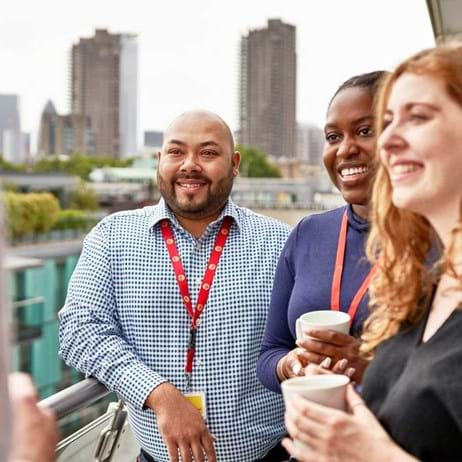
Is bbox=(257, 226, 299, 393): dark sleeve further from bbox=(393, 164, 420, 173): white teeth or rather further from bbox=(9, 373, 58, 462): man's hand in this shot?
bbox=(9, 373, 58, 462): man's hand

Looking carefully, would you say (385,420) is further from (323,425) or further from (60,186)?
(60,186)

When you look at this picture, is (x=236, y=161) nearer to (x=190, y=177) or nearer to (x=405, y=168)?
(x=190, y=177)

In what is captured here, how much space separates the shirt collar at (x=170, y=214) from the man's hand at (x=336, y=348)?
64 cm

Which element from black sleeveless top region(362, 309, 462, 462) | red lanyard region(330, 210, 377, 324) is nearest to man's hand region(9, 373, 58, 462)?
black sleeveless top region(362, 309, 462, 462)

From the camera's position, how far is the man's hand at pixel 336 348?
116 cm

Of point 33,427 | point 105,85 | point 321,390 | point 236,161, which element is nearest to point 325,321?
point 321,390

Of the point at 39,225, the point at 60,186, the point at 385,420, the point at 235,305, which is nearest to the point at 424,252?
the point at 385,420

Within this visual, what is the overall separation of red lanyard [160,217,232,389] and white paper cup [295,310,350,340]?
48 cm

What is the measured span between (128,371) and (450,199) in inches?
35.7

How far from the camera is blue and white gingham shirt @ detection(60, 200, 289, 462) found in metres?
1.63

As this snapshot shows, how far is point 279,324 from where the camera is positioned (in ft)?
4.80

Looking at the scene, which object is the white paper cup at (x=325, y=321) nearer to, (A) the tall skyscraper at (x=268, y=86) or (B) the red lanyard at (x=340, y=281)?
(B) the red lanyard at (x=340, y=281)

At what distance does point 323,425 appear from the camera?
0.85 m

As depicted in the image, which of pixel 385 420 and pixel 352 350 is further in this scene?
pixel 352 350
